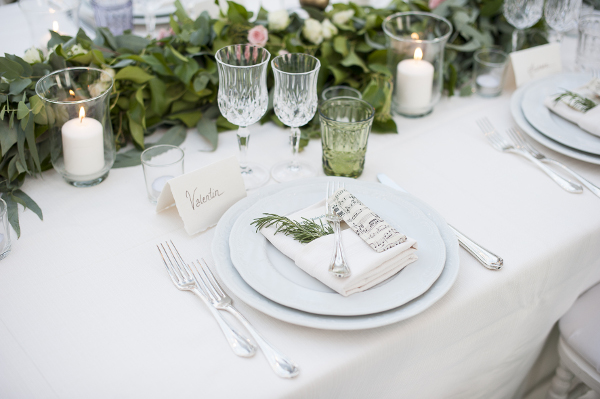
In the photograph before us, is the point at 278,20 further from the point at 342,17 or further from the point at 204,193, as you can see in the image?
the point at 204,193

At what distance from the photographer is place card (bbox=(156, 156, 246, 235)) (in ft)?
2.88

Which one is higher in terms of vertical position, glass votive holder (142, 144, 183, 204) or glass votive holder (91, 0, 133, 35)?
glass votive holder (91, 0, 133, 35)

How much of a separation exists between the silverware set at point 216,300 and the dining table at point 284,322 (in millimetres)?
12

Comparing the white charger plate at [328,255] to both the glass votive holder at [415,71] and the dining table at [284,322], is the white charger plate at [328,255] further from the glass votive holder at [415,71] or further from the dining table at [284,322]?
the glass votive holder at [415,71]

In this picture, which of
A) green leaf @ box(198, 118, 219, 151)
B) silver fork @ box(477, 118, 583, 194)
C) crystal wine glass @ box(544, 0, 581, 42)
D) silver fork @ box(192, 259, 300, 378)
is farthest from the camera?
crystal wine glass @ box(544, 0, 581, 42)

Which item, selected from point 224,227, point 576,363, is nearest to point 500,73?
point 576,363

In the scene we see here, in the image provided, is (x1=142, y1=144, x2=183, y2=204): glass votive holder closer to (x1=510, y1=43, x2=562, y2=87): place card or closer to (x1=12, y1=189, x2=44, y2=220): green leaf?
(x1=12, y1=189, x2=44, y2=220): green leaf

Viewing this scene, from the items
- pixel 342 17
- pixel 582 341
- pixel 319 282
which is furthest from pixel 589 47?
pixel 319 282

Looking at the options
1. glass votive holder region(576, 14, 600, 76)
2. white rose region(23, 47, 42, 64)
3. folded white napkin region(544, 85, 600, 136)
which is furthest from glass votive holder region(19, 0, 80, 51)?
glass votive holder region(576, 14, 600, 76)

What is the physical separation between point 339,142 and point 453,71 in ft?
1.76

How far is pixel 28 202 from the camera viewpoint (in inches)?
38.0

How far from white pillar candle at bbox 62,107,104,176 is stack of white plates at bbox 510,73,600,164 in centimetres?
92

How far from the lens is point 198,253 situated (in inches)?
34.1

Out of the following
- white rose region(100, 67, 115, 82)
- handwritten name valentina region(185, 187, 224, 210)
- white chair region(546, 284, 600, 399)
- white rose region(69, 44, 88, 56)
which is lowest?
white chair region(546, 284, 600, 399)
